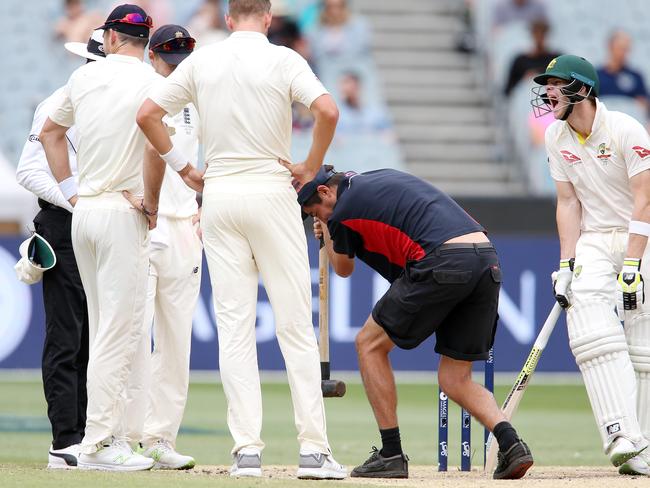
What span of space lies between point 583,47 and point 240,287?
14.9 metres

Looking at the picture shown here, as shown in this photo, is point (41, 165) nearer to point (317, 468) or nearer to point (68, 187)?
point (68, 187)

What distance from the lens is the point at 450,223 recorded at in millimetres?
6633

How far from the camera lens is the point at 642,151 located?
23.2ft

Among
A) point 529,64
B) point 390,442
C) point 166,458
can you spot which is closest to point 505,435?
point 390,442

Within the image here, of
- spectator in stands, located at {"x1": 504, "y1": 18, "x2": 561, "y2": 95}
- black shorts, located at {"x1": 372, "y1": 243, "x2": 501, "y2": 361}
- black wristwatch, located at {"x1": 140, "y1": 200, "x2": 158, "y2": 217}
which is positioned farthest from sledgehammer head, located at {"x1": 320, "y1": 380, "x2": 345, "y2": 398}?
spectator in stands, located at {"x1": 504, "y1": 18, "x2": 561, "y2": 95}

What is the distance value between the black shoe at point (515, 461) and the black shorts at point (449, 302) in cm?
49

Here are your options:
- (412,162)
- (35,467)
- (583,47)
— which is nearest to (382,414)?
(35,467)

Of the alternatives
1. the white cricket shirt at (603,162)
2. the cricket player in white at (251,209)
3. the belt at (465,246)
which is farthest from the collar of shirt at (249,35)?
the white cricket shirt at (603,162)

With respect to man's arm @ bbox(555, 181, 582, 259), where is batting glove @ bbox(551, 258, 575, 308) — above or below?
below

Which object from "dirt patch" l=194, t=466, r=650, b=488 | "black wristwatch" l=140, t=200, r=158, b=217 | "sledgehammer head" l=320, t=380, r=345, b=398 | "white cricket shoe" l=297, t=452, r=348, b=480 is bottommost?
"dirt patch" l=194, t=466, r=650, b=488

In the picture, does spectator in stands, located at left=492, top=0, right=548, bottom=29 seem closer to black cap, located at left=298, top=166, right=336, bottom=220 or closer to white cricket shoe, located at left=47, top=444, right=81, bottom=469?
black cap, located at left=298, top=166, right=336, bottom=220

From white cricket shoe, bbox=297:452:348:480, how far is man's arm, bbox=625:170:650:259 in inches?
78.4

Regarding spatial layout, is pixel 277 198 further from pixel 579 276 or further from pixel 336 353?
pixel 336 353

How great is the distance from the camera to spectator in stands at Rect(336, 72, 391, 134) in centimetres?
1891
